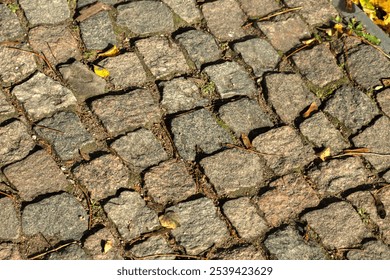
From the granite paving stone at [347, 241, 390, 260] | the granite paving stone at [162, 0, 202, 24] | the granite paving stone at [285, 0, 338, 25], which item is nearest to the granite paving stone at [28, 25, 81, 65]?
the granite paving stone at [162, 0, 202, 24]

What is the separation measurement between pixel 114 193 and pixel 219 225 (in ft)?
1.88

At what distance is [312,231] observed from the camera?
3570mm

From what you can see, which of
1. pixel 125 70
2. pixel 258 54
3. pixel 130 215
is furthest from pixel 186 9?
pixel 130 215

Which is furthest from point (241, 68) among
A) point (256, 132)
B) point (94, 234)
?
point (94, 234)

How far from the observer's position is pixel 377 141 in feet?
13.1

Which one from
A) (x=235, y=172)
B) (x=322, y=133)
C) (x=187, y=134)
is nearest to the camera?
(x=235, y=172)

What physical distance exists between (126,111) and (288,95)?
38.8 inches

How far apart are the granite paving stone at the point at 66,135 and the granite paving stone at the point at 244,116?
0.79 metres

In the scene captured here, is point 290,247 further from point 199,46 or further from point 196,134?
point 199,46

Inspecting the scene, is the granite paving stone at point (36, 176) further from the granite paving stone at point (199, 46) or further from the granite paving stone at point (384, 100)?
the granite paving stone at point (384, 100)

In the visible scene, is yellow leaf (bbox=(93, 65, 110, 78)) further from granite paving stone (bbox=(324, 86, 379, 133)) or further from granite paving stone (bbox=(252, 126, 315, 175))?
granite paving stone (bbox=(324, 86, 379, 133))

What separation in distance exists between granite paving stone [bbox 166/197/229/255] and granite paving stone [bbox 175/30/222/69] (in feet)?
3.31

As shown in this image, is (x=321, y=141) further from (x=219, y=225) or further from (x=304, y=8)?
(x=304, y=8)

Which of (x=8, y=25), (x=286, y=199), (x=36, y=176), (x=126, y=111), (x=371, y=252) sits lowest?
(x=371, y=252)
